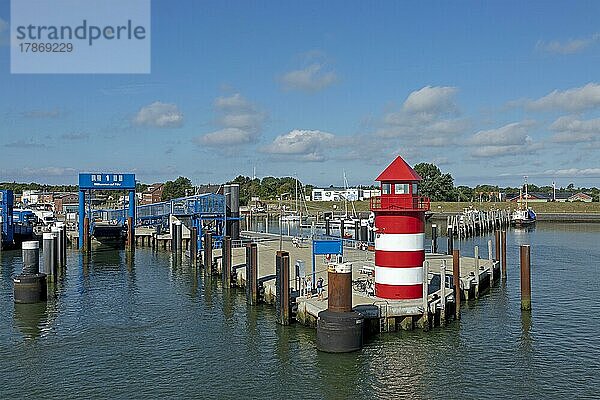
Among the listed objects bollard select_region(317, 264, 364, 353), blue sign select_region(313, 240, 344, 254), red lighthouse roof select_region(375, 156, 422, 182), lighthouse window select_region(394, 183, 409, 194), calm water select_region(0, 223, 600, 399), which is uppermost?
red lighthouse roof select_region(375, 156, 422, 182)

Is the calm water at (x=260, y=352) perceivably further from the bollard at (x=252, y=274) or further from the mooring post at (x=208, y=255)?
the mooring post at (x=208, y=255)

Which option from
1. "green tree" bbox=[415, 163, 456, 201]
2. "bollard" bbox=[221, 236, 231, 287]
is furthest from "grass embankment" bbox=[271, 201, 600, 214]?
"bollard" bbox=[221, 236, 231, 287]

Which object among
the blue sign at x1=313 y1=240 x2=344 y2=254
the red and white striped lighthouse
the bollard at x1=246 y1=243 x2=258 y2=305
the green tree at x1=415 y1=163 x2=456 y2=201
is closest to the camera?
the red and white striped lighthouse

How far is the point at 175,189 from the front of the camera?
17125cm

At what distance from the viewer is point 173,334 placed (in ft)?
86.2

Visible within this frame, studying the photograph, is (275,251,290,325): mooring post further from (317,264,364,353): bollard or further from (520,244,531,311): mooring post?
(520,244,531,311): mooring post

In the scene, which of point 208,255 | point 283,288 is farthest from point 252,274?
point 208,255

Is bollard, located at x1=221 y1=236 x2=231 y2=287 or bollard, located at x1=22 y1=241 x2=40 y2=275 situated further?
bollard, located at x1=221 y1=236 x2=231 y2=287

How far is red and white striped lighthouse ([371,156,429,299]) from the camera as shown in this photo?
2497 cm

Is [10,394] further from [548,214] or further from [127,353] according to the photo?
[548,214]

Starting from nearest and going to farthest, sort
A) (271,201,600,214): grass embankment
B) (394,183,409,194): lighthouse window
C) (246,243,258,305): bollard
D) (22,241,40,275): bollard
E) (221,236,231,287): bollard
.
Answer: (394,183,409,194): lighthouse window → (246,243,258,305): bollard → (22,241,40,275): bollard → (221,236,231,287): bollard → (271,201,600,214): grass embankment

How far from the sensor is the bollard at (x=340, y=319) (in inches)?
848

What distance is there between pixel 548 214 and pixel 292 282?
357 feet

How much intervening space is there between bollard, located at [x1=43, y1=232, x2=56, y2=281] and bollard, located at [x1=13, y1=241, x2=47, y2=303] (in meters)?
6.96
